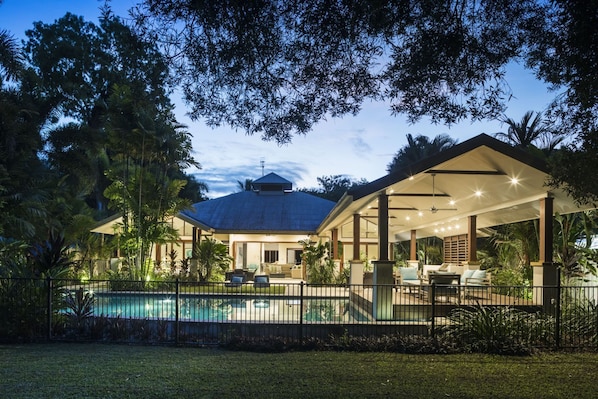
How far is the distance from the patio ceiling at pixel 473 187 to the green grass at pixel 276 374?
4.67 metres

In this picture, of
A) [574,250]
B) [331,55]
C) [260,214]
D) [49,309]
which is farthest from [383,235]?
[260,214]

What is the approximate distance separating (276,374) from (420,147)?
4114cm

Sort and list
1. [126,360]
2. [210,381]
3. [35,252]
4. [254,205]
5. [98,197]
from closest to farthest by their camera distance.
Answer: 1. [210,381]
2. [126,360]
3. [35,252]
4. [254,205]
5. [98,197]

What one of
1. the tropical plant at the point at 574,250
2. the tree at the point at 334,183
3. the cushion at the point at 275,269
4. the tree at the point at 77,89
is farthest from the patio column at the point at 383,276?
the tree at the point at 334,183

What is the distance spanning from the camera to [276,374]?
27.0 ft

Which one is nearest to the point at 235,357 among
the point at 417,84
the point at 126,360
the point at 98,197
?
the point at 126,360

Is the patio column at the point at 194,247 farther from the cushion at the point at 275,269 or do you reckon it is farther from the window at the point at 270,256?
the window at the point at 270,256

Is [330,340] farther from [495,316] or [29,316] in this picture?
[29,316]

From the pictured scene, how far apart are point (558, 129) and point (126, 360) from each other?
25.5 feet

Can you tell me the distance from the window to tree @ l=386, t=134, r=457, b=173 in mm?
15625

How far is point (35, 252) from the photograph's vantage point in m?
12.8

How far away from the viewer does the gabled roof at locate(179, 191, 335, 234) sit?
103 ft

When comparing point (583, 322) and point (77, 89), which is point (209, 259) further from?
point (583, 322)

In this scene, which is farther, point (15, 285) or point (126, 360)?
point (15, 285)
